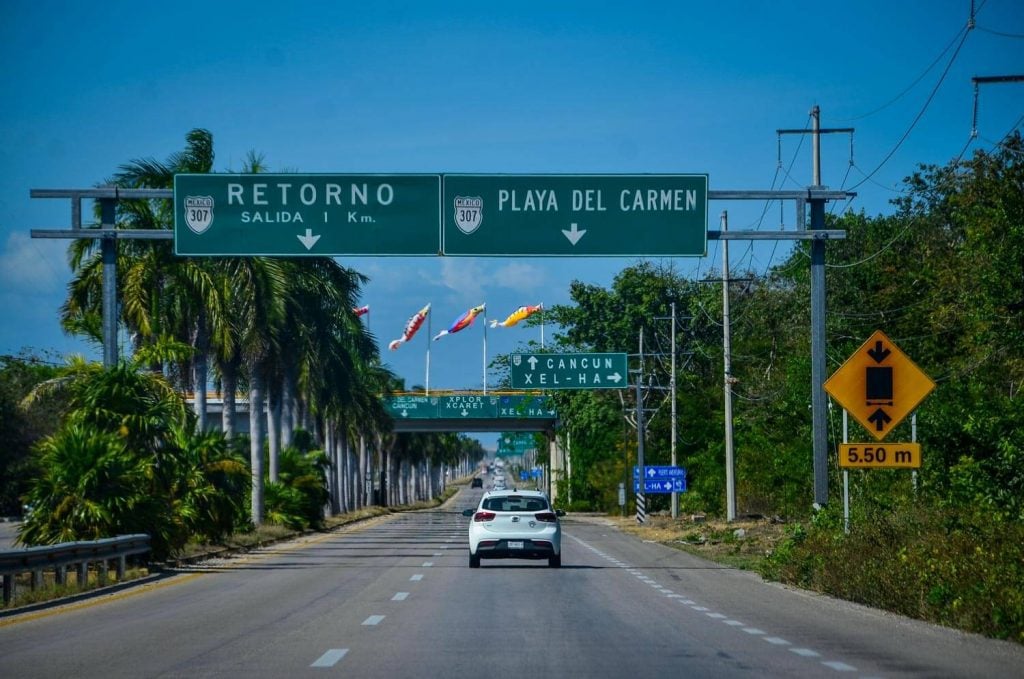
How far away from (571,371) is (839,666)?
4636 centimetres

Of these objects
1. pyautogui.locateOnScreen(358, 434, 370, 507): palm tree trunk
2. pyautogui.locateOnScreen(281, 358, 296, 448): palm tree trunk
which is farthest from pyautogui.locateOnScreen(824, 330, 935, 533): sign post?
pyautogui.locateOnScreen(358, 434, 370, 507): palm tree trunk

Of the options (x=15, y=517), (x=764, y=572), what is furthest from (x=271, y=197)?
(x=15, y=517)

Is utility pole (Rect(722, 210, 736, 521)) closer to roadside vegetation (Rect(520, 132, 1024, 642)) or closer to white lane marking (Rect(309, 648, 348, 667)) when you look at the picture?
roadside vegetation (Rect(520, 132, 1024, 642))

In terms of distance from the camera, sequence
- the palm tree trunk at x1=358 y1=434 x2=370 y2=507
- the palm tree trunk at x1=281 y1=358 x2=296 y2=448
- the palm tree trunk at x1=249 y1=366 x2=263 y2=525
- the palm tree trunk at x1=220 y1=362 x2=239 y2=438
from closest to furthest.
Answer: the palm tree trunk at x1=220 y1=362 x2=239 y2=438, the palm tree trunk at x1=249 y1=366 x2=263 y2=525, the palm tree trunk at x1=281 y1=358 x2=296 y2=448, the palm tree trunk at x1=358 y1=434 x2=370 y2=507

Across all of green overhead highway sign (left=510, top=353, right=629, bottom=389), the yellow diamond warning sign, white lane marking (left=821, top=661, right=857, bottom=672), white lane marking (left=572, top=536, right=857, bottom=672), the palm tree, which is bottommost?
white lane marking (left=572, top=536, right=857, bottom=672)

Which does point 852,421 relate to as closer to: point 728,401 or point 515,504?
point 728,401

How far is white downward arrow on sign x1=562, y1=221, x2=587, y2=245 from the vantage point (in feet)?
88.1

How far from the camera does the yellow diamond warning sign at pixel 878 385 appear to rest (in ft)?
73.5

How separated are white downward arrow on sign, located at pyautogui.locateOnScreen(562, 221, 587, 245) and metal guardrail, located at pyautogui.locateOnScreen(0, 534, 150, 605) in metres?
9.69

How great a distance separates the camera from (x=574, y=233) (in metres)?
26.9

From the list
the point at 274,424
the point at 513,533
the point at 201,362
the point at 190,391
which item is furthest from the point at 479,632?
the point at 274,424

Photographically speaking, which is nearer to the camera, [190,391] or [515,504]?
[515,504]

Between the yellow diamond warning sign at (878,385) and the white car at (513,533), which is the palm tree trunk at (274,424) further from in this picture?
the yellow diamond warning sign at (878,385)

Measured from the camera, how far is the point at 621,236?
26.9 meters
